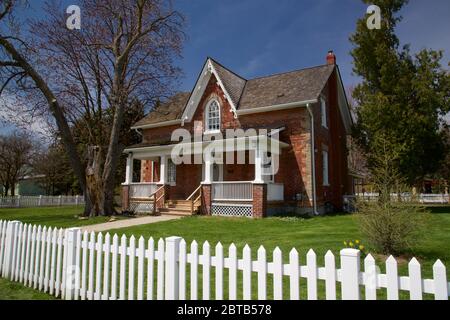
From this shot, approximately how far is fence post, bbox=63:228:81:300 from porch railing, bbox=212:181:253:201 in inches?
448

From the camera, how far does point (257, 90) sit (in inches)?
846

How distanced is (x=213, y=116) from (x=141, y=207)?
7.20 metres

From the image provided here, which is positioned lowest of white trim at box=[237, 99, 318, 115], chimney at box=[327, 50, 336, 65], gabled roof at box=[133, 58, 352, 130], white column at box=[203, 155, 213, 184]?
white column at box=[203, 155, 213, 184]

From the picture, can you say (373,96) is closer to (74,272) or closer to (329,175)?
(329,175)

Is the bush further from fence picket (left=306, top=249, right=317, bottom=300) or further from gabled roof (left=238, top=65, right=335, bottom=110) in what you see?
gabled roof (left=238, top=65, right=335, bottom=110)

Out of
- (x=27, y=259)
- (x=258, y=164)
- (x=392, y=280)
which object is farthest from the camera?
(x=258, y=164)

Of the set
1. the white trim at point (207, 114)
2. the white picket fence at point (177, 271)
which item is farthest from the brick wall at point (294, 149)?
the white picket fence at point (177, 271)

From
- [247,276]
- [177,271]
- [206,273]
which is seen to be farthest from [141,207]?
[247,276]

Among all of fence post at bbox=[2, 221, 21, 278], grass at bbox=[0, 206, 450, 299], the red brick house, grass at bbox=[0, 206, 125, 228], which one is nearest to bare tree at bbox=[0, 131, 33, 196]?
grass at bbox=[0, 206, 125, 228]

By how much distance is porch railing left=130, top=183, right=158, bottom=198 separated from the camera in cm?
1978

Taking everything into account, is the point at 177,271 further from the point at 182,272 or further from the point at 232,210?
the point at 232,210
